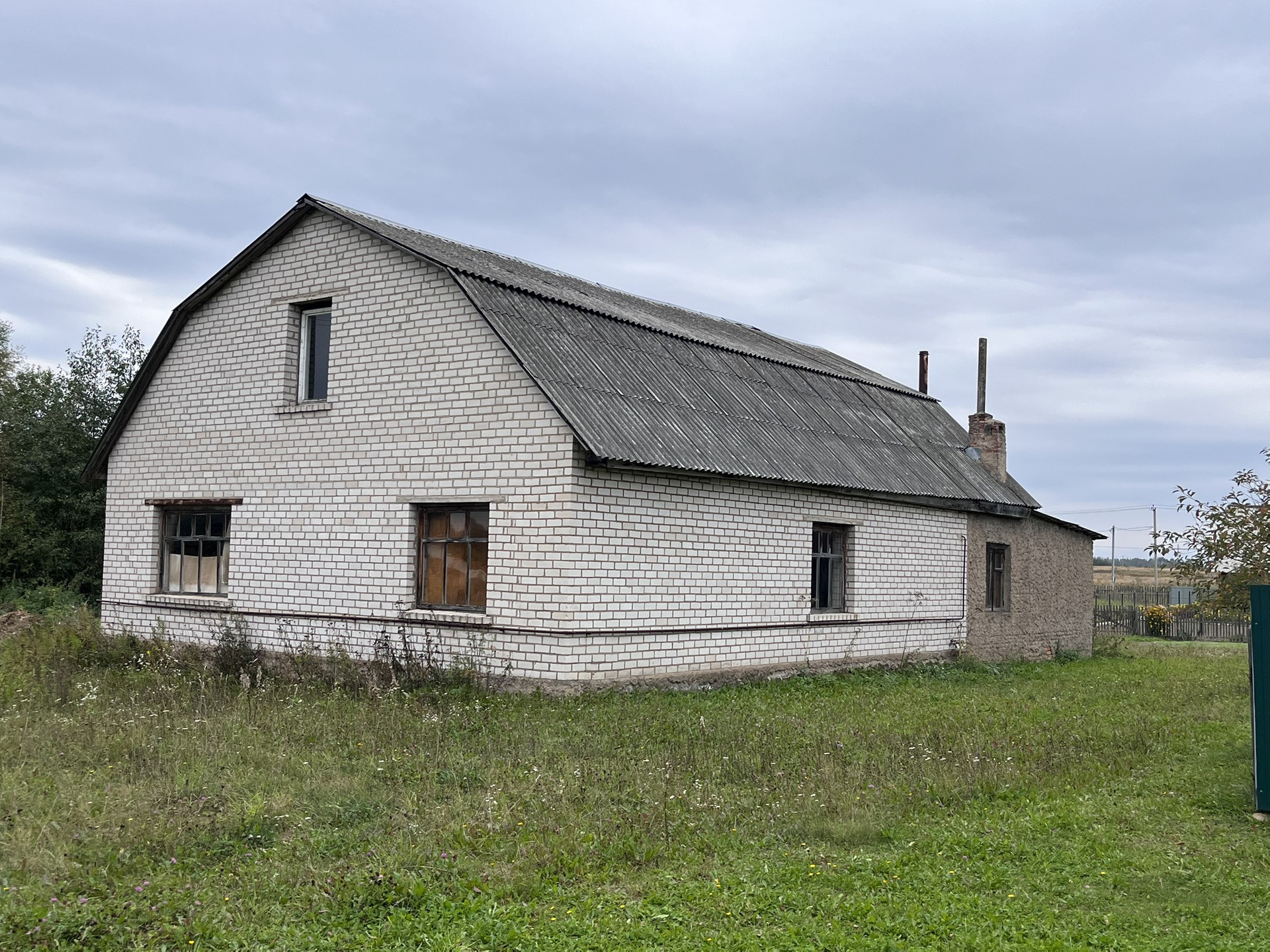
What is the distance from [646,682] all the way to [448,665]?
231cm

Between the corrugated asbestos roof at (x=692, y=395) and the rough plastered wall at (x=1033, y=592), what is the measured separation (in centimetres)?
73

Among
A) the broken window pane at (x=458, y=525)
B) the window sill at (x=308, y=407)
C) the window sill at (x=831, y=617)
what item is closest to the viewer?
the broken window pane at (x=458, y=525)

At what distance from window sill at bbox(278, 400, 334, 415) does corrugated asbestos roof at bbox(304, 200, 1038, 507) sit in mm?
2416

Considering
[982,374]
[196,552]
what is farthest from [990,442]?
[196,552]

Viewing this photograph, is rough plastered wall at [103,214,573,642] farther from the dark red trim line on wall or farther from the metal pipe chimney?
the metal pipe chimney

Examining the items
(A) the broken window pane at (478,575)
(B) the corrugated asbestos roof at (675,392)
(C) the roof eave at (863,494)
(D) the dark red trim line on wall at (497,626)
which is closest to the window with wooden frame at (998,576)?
(C) the roof eave at (863,494)

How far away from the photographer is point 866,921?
5.39m

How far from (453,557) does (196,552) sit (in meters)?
5.18

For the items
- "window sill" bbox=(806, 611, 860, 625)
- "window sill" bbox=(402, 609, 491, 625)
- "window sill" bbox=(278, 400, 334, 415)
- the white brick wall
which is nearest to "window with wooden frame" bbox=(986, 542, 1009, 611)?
the white brick wall

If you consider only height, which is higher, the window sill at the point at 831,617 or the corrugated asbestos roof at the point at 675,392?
the corrugated asbestos roof at the point at 675,392

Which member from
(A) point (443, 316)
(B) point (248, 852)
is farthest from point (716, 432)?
(B) point (248, 852)

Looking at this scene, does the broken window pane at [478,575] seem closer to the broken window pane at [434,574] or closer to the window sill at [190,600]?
the broken window pane at [434,574]

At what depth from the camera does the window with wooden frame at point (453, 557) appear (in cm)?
1309

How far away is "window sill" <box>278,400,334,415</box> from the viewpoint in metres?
14.8
